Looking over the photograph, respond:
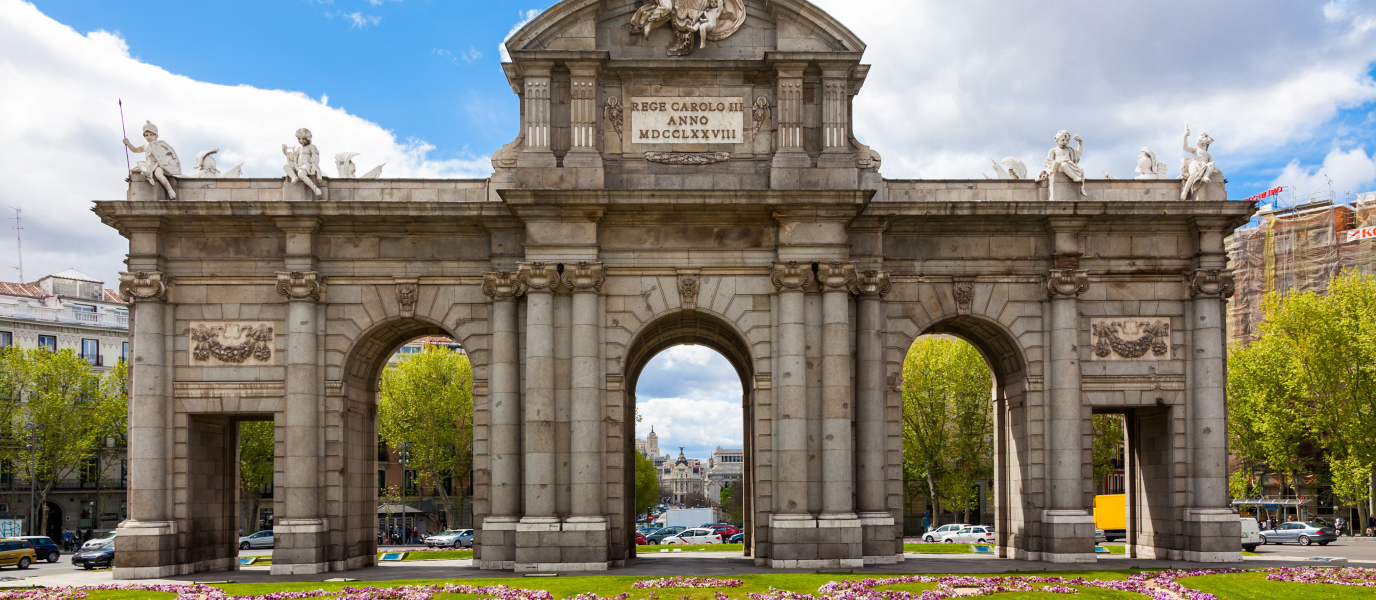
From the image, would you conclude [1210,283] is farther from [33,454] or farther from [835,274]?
[33,454]

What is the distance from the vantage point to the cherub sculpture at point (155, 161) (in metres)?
34.4

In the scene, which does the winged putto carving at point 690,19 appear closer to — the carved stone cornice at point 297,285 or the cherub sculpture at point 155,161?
the carved stone cornice at point 297,285

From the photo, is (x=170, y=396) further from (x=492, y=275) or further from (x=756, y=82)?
(x=756, y=82)

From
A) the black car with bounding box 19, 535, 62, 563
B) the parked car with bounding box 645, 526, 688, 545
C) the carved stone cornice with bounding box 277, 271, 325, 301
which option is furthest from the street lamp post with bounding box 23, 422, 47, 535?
the carved stone cornice with bounding box 277, 271, 325, 301

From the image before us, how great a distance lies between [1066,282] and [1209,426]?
5.92m

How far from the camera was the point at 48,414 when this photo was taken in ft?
212

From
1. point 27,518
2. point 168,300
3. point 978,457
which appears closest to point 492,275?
point 168,300

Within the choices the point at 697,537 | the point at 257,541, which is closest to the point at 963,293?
the point at 697,537

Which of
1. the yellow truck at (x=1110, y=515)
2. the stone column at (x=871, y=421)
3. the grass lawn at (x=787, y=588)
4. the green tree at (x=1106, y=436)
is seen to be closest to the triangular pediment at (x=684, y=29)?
the stone column at (x=871, y=421)

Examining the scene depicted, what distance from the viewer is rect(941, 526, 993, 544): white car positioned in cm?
5664

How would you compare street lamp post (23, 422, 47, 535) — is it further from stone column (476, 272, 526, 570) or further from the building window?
stone column (476, 272, 526, 570)

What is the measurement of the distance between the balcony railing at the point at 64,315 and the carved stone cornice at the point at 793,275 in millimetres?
54319

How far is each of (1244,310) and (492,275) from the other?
5462 cm

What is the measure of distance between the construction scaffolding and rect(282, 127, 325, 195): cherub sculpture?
1986 inches
